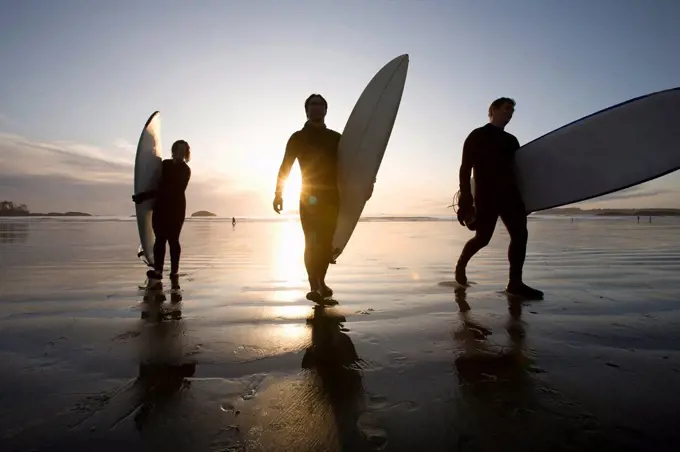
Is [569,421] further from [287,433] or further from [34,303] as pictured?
[34,303]

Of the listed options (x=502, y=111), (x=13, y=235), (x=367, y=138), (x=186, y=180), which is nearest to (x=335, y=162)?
(x=367, y=138)

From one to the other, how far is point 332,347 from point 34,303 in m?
3.20

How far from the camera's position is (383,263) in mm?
6938

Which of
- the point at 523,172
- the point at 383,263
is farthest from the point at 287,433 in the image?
the point at 383,263

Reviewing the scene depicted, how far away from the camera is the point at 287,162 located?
4047 millimetres

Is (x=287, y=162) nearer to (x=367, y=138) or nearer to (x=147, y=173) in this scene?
(x=367, y=138)

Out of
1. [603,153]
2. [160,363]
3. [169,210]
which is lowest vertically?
[160,363]

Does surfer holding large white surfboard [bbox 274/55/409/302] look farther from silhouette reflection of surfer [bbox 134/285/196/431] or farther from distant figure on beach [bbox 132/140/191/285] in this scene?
distant figure on beach [bbox 132/140/191/285]

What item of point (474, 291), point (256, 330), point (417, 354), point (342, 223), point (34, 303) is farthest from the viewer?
point (342, 223)

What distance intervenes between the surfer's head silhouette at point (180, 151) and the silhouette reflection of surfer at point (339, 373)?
12.4ft

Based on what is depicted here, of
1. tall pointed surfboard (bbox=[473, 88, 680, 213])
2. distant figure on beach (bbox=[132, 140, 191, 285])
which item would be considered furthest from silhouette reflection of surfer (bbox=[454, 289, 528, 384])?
distant figure on beach (bbox=[132, 140, 191, 285])

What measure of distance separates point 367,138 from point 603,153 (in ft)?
9.46

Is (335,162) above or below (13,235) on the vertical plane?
above

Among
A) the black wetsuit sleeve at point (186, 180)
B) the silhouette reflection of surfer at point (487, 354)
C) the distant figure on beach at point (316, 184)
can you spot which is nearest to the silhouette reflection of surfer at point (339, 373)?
the silhouette reflection of surfer at point (487, 354)
